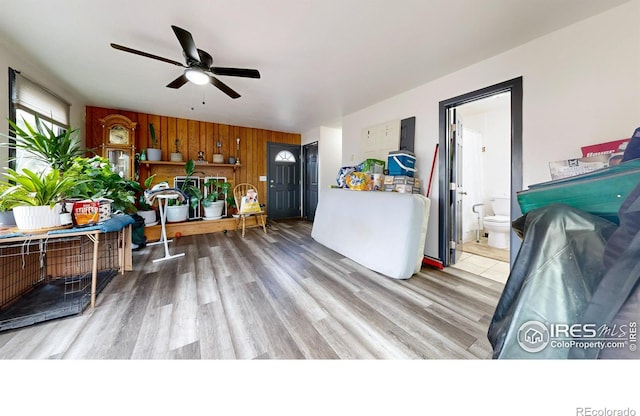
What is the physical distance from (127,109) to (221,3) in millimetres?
3704

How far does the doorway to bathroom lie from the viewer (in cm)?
201

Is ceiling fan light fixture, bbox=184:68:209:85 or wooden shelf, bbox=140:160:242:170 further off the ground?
ceiling fan light fixture, bbox=184:68:209:85

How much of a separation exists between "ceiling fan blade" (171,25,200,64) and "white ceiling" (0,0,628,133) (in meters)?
0.20

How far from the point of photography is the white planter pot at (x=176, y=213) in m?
3.91

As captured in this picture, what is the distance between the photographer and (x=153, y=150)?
13.0 ft

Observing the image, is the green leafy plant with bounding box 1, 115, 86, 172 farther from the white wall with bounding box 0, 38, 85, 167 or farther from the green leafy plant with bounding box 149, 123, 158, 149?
the green leafy plant with bounding box 149, 123, 158, 149

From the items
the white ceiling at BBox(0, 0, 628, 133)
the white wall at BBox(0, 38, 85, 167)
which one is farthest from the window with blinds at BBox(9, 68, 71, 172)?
the white ceiling at BBox(0, 0, 628, 133)

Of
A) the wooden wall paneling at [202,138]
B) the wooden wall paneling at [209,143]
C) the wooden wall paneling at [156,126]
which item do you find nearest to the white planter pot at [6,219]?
the wooden wall paneling at [156,126]

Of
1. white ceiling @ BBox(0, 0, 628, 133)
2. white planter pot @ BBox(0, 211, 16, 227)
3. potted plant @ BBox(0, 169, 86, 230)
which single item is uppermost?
white ceiling @ BBox(0, 0, 628, 133)

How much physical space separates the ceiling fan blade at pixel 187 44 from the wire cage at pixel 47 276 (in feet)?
5.83

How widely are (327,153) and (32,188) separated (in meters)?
4.34

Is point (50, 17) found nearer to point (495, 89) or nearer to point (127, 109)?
point (127, 109)

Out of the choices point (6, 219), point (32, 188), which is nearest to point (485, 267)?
point (32, 188)

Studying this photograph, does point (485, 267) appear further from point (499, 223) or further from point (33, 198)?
point (33, 198)
